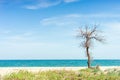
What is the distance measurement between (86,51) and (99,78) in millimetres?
11282

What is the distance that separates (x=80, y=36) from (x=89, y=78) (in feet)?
37.9

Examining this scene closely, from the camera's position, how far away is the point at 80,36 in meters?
31.2

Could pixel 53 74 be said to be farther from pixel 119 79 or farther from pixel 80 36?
pixel 80 36

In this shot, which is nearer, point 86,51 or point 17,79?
point 17,79

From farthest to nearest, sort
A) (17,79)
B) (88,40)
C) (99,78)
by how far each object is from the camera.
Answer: (88,40)
(99,78)
(17,79)

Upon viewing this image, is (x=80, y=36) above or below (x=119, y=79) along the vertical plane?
above

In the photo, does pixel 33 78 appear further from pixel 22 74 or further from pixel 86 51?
pixel 86 51

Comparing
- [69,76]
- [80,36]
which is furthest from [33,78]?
[80,36]

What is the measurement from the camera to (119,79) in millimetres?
20188

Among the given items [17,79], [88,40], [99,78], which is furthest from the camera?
[88,40]

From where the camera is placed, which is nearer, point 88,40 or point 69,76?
point 69,76

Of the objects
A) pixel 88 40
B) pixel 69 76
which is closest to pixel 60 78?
pixel 69 76

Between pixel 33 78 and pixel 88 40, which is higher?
pixel 88 40

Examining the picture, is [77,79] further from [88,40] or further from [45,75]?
[88,40]
